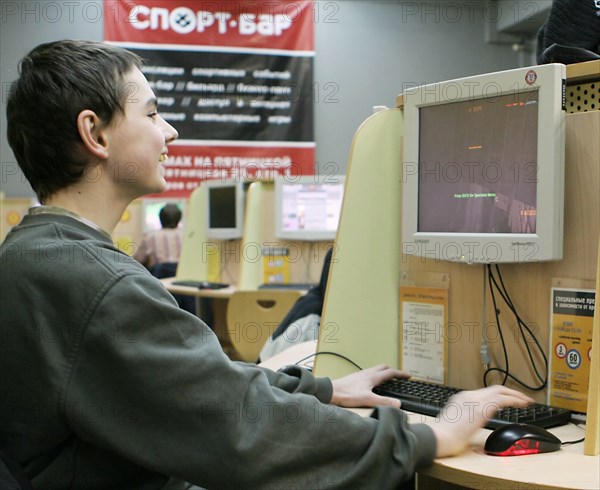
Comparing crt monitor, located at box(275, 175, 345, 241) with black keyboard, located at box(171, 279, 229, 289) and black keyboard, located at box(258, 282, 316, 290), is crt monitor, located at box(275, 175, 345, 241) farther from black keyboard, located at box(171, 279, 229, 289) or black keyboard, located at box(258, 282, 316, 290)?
black keyboard, located at box(171, 279, 229, 289)

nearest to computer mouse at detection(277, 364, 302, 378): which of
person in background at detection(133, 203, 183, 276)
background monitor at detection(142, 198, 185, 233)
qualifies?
person in background at detection(133, 203, 183, 276)

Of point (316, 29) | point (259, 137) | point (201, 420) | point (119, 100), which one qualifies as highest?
point (316, 29)

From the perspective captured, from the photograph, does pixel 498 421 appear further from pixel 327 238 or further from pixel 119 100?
pixel 327 238

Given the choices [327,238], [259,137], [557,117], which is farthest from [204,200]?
[557,117]

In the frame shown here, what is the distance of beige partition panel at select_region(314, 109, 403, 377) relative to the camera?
1655 millimetres

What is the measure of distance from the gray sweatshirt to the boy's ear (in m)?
0.17

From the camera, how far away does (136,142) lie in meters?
1.17

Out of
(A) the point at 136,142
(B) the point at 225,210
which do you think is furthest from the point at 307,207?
(A) the point at 136,142

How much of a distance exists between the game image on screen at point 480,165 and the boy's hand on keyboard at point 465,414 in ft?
1.08

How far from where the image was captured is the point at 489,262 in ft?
4.75

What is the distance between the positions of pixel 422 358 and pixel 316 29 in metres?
6.15

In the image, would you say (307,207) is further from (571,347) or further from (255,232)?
(571,347)

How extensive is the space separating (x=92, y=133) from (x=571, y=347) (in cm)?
96

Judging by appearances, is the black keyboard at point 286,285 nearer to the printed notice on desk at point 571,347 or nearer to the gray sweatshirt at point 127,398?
the printed notice on desk at point 571,347
